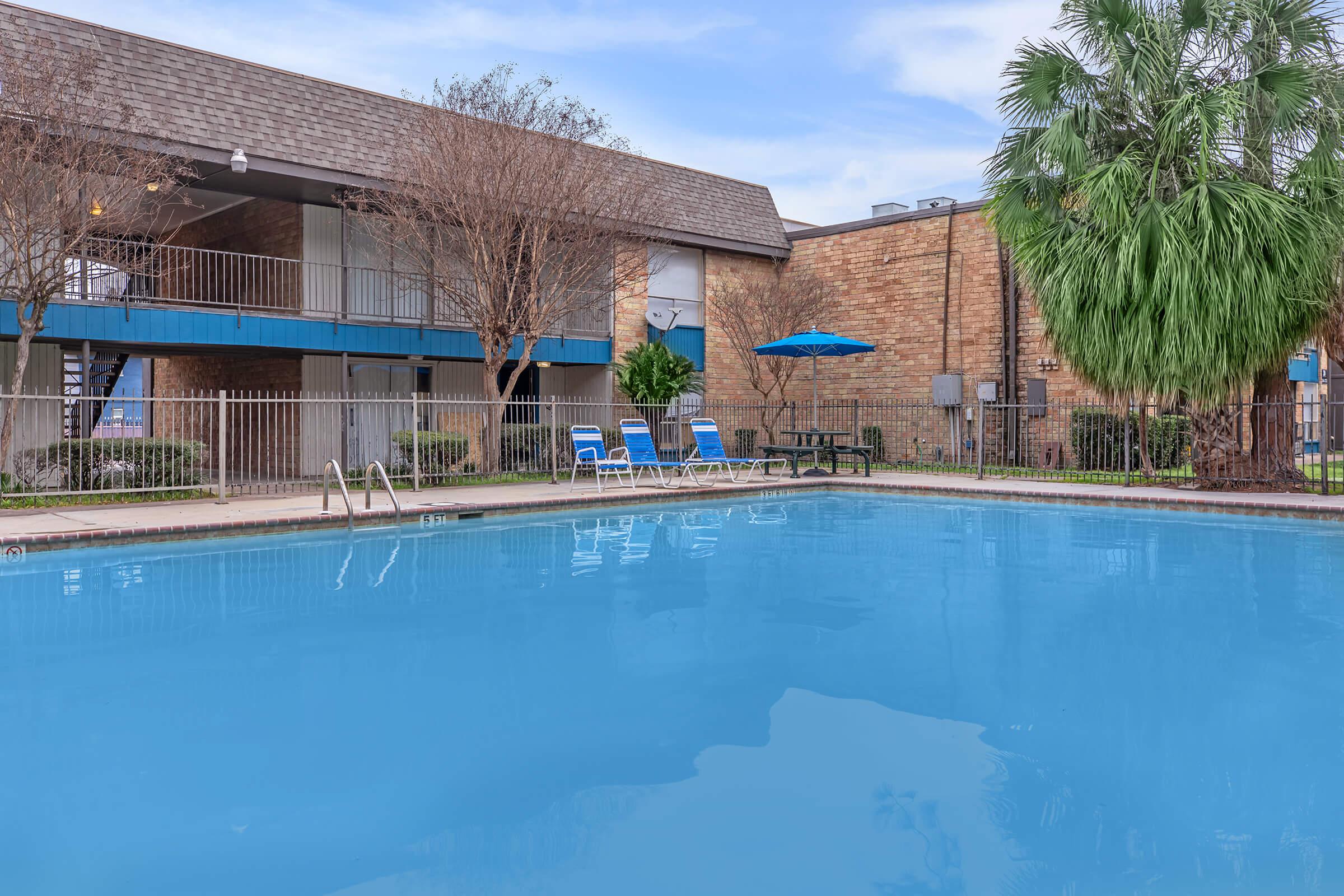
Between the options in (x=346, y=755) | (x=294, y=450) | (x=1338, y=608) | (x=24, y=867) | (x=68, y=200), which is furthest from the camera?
(x=294, y=450)

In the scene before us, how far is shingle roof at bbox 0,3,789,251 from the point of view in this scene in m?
13.0

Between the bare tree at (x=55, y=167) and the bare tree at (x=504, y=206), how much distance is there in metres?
3.37

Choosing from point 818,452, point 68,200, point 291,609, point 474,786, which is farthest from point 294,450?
point 474,786

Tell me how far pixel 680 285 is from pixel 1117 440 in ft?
28.7

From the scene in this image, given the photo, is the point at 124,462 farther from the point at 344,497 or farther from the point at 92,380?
the point at 92,380

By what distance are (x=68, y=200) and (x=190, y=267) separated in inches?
257

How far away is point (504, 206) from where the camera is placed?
14.1 metres

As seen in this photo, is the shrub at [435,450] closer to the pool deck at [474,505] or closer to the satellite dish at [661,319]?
the pool deck at [474,505]

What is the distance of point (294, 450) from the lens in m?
16.6

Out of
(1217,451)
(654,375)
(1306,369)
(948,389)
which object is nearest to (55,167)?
(654,375)

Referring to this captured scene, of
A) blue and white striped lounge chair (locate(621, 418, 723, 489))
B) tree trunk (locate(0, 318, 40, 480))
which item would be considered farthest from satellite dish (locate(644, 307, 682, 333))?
tree trunk (locate(0, 318, 40, 480))

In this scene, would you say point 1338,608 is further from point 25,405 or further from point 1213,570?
point 25,405

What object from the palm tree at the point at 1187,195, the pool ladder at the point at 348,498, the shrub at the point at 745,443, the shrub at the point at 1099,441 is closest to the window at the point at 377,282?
the pool ladder at the point at 348,498

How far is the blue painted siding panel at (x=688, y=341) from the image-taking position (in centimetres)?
1980
